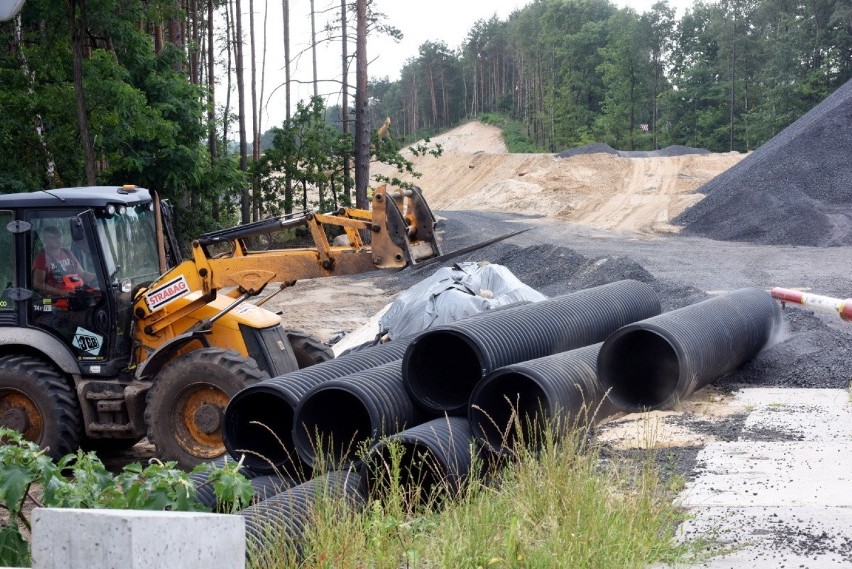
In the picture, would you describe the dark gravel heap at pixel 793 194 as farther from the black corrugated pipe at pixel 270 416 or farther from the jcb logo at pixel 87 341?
the jcb logo at pixel 87 341

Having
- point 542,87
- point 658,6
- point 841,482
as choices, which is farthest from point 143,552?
point 542,87

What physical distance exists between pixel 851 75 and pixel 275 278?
49624mm

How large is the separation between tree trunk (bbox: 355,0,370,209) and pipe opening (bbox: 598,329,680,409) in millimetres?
18996

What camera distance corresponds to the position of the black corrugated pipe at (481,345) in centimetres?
768

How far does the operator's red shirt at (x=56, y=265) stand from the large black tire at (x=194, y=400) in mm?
1260

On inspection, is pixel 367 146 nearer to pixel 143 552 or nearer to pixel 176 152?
pixel 176 152

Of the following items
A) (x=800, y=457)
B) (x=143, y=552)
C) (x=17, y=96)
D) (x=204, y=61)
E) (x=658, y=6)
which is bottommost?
(x=800, y=457)

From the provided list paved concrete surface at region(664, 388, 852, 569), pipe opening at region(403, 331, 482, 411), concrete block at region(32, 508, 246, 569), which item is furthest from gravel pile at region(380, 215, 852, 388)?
concrete block at region(32, 508, 246, 569)

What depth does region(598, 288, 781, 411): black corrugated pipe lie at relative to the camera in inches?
315

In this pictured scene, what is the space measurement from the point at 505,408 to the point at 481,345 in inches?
22.1

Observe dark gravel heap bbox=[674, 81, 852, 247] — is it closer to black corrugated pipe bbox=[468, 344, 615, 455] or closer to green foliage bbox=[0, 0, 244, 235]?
green foliage bbox=[0, 0, 244, 235]

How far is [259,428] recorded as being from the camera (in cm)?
807

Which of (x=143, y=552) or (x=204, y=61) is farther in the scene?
(x=204, y=61)

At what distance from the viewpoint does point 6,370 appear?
29.6 feet
